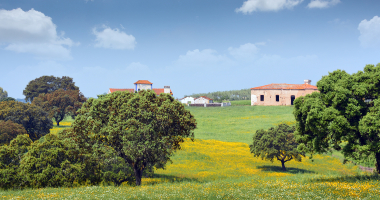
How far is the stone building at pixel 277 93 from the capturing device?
10575 centimetres

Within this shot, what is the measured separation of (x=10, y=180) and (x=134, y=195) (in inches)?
513

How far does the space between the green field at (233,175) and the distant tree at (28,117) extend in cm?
3145

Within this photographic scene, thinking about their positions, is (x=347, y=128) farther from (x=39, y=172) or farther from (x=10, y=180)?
(x=10, y=180)

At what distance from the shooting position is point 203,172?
35.0 meters

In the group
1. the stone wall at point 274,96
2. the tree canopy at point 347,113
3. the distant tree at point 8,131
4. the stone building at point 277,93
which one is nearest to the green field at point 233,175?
the tree canopy at point 347,113

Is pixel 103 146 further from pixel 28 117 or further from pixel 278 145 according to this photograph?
pixel 28 117

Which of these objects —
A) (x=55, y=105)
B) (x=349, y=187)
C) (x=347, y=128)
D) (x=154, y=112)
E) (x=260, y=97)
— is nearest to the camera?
(x=349, y=187)

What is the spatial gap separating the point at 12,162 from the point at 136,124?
36.5 feet

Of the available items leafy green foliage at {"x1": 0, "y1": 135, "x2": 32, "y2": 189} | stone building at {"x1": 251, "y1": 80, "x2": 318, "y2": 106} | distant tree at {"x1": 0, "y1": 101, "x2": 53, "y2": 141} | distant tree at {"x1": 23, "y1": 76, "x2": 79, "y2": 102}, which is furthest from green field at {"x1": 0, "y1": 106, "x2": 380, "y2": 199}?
distant tree at {"x1": 23, "y1": 76, "x2": 79, "y2": 102}

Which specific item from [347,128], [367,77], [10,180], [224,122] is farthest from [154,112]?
[224,122]

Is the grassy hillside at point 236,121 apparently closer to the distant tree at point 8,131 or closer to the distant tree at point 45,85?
the distant tree at point 8,131

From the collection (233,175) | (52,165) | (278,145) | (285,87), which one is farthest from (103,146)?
(285,87)

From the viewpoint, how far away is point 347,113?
64.3 ft

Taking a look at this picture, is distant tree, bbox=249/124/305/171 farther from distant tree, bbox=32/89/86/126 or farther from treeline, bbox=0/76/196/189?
distant tree, bbox=32/89/86/126
